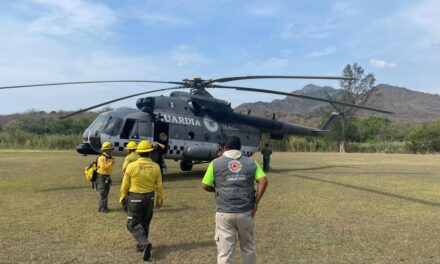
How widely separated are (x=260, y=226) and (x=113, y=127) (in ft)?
25.3

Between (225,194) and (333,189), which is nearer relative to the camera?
(225,194)

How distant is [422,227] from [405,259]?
237cm

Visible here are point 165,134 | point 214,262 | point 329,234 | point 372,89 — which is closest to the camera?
point 214,262

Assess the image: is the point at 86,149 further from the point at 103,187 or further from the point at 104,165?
the point at 103,187

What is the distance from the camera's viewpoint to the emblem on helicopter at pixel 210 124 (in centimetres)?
1722

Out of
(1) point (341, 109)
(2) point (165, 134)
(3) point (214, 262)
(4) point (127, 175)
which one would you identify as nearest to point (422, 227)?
(3) point (214, 262)

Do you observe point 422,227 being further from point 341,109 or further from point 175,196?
point 341,109

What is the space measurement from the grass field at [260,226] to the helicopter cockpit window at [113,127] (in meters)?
1.94

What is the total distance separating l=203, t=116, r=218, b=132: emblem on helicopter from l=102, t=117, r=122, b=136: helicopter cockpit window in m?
3.88

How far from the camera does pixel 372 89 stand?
200 feet

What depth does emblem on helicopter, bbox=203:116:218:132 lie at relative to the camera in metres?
17.2

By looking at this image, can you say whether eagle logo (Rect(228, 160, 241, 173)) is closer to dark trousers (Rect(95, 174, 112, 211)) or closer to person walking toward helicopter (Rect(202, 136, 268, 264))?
person walking toward helicopter (Rect(202, 136, 268, 264))

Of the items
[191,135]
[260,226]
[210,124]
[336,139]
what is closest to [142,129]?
[191,135]

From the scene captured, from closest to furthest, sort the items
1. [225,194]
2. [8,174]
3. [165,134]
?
[225,194]
[165,134]
[8,174]
